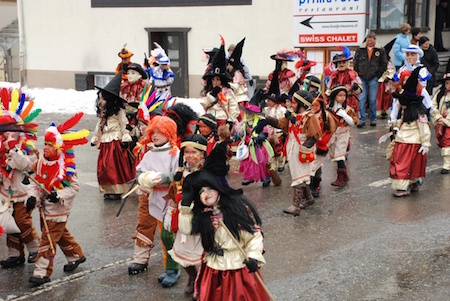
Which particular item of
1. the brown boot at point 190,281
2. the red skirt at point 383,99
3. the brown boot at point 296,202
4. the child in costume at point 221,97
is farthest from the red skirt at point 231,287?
the red skirt at point 383,99

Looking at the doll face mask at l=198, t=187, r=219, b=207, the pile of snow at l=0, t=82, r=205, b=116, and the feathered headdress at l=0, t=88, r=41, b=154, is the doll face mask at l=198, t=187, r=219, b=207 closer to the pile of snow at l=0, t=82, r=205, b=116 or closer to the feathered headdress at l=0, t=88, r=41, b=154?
the feathered headdress at l=0, t=88, r=41, b=154

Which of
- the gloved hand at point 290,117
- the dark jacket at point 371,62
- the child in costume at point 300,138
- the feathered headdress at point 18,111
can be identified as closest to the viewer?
the feathered headdress at point 18,111

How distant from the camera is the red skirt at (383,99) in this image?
A: 1579 centimetres

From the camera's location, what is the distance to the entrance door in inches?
788

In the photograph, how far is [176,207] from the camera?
18.7 ft

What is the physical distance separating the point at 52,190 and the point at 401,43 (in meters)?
11.2

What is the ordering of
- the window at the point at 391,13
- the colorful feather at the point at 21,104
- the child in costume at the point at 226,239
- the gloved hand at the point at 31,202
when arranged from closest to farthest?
the child in costume at the point at 226,239
the gloved hand at the point at 31,202
the colorful feather at the point at 21,104
the window at the point at 391,13

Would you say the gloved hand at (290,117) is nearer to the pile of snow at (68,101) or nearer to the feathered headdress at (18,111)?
the feathered headdress at (18,111)

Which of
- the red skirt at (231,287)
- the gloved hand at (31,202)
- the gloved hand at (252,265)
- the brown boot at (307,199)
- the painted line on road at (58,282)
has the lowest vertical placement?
the painted line on road at (58,282)

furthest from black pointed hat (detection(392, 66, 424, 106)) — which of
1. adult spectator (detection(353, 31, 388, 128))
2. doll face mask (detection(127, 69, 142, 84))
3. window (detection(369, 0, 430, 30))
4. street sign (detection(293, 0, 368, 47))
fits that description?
window (detection(369, 0, 430, 30))

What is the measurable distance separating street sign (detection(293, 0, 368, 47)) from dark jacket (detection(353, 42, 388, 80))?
44 cm

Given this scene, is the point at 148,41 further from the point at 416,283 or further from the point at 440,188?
the point at 416,283

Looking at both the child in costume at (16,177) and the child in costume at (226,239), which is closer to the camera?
the child in costume at (226,239)

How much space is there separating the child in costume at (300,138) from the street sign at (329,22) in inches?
282
